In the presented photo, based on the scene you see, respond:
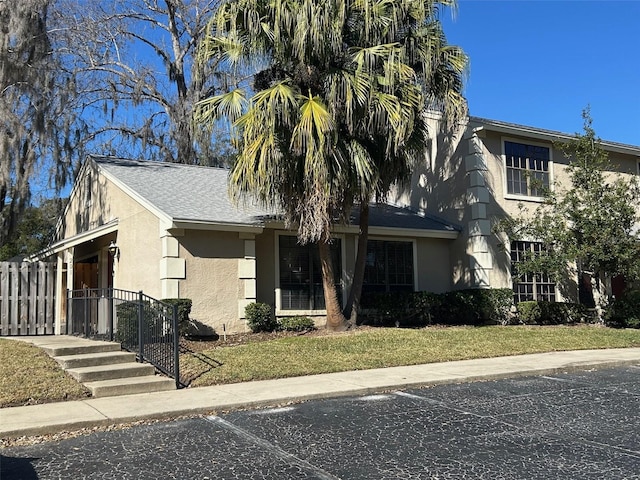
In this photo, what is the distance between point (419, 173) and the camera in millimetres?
20375

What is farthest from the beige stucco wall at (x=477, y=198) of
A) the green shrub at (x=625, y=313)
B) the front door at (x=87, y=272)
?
the front door at (x=87, y=272)

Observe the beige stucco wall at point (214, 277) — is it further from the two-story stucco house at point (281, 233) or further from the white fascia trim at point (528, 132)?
the white fascia trim at point (528, 132)

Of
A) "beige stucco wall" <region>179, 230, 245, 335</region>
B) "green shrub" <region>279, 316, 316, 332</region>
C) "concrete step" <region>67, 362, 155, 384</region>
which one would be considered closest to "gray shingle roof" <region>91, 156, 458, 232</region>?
"beige stucco wall" <region>179, 230, 245, 335</region>

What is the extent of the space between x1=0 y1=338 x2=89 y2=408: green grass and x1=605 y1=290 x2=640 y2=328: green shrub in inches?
602

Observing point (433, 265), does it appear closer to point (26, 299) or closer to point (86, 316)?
point (86, 316)

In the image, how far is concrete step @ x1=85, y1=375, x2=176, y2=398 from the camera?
8906 millimetres

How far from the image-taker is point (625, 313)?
59.0 ft

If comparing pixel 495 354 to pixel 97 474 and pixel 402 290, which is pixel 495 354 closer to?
pixel 402 290

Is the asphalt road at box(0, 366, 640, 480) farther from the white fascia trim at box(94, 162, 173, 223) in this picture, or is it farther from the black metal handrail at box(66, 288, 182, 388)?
the white fascia trim at box(94, 162, 173, 223)

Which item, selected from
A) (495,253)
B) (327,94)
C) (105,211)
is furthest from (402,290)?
(105,211)

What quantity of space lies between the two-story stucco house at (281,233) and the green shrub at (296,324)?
0.53m

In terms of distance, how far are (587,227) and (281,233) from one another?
27.9ft

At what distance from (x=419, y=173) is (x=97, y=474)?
16.5 meters

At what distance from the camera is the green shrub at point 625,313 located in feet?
58.6
